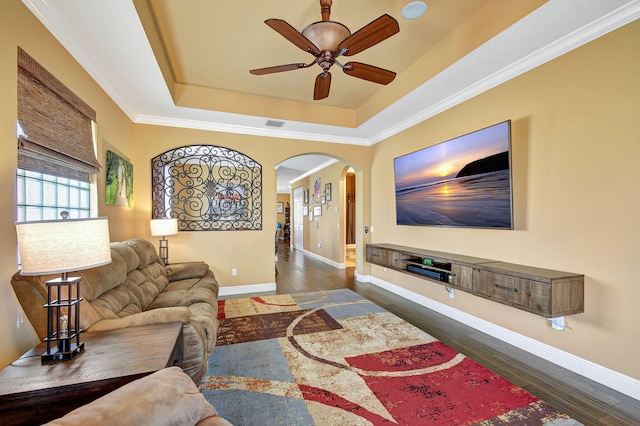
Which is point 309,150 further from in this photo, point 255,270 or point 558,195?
point 558,195

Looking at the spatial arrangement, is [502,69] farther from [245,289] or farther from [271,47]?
[245,289]

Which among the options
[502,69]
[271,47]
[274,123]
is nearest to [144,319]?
[271,47]

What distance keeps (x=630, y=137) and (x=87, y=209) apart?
15.1 feet

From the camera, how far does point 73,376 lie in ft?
4.13

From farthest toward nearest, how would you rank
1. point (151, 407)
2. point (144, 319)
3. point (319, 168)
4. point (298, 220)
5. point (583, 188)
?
point (298, 220), point (319, 168), point (583, 188), point (144, 319), point (151, 407)

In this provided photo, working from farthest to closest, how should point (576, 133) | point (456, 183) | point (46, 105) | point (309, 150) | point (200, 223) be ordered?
point (309, 150)
point (200, 223)
point (456, 183)
point (576, 133)
point (46, 105)

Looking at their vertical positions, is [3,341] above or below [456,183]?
below

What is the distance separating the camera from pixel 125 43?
8.02ft

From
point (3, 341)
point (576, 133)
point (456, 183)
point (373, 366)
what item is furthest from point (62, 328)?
point (576, 133)

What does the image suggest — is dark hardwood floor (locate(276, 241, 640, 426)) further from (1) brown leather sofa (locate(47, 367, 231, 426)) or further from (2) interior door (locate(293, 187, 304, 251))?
(2) interior door (locate(293, 187, 304, 251))

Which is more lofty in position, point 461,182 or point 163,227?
point 461,182

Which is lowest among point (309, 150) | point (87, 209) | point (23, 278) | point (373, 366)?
point (373, 366)

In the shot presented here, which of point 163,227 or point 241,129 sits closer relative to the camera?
point 163,227

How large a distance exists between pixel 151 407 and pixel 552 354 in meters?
3.12
